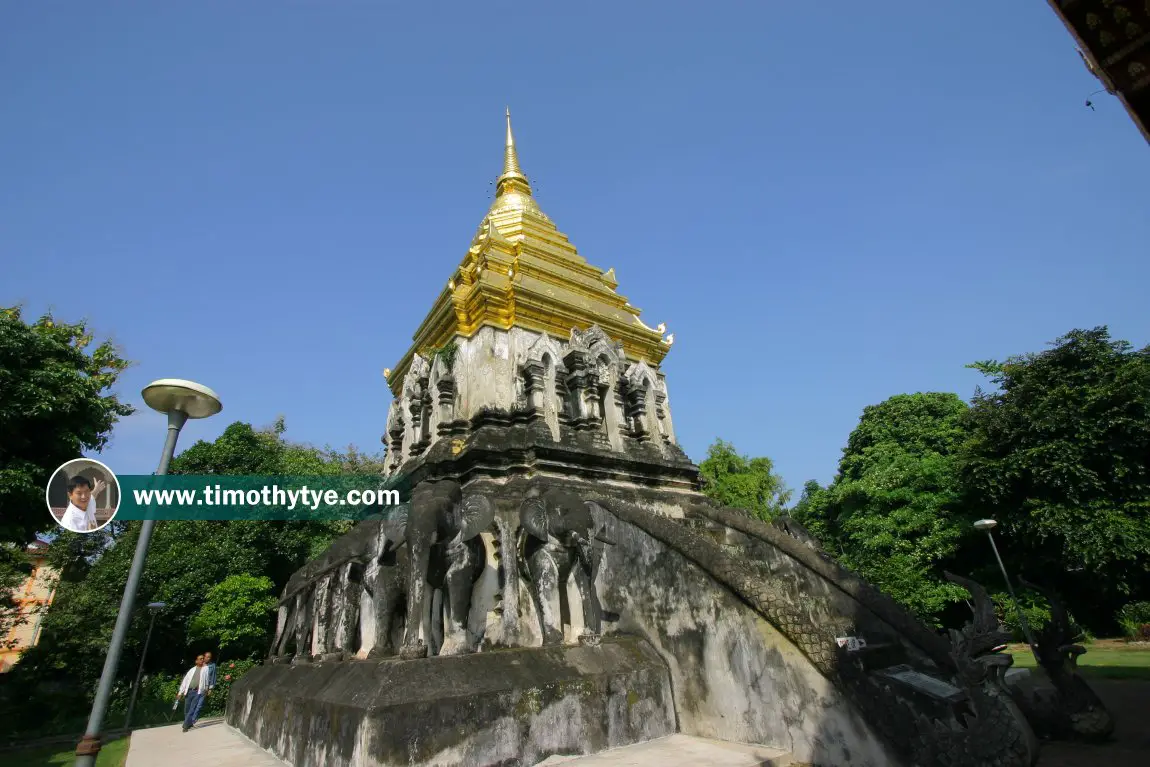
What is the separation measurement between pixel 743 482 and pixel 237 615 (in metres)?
23.6

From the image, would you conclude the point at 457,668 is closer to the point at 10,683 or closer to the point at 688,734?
the point at 688,734

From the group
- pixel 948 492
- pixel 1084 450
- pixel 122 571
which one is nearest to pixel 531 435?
pixel 1084 450

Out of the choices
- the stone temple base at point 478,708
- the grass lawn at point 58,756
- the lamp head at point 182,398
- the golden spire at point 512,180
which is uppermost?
the golden spire at point 512,180

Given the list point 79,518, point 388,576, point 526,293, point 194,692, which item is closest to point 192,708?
point 194,692

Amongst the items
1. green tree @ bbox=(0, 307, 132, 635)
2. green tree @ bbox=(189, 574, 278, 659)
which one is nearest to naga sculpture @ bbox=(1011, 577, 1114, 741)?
green tree @ bbox=(0, 307, 132, 635)

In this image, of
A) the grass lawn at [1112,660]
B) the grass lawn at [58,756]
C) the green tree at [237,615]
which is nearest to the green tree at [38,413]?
the grass lawn at [58,756]

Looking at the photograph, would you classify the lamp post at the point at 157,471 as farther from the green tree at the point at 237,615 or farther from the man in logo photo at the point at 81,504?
the green tree at the point at 237,615

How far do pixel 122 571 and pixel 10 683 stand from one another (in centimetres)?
494

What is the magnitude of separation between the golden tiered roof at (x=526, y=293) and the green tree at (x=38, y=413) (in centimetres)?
670

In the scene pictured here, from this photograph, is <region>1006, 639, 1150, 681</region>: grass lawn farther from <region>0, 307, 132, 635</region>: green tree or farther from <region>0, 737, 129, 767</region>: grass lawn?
<region>0, 307, 132, 635</region>: green tree

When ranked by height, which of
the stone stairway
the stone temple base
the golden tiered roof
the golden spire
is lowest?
the stone stairway

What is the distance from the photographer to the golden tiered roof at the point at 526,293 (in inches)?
459

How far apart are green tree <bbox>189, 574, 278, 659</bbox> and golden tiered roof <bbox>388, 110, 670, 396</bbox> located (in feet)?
40.1

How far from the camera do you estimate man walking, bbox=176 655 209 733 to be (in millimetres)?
11008
